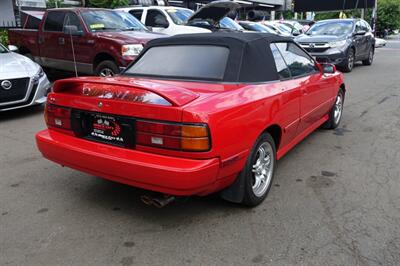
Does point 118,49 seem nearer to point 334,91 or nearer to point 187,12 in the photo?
point 334,91

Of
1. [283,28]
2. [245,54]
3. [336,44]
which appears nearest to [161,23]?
[336,44]

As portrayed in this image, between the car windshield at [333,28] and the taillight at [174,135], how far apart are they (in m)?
11.5

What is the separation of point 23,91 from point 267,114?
464 cm

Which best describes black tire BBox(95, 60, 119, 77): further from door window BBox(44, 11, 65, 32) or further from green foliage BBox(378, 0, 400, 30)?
green foliage BBox(378, 0, 400, 30)

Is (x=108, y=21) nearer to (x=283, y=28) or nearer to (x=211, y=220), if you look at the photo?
(x=211, y=220)

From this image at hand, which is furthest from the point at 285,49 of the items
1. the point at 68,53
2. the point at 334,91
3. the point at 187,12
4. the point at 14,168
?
the point at 187,12

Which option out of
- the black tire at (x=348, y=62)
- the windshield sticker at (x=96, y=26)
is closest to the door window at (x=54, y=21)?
the windshield sticker at (x=96, y=26)

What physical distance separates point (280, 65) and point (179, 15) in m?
9.00

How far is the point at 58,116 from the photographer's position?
11.8 ft

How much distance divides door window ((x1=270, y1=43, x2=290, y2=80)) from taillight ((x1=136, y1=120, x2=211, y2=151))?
1472 mm

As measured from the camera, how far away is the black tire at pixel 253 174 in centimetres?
334

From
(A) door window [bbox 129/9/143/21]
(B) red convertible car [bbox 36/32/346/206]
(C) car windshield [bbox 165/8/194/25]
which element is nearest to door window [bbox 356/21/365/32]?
(C) car windshield [bbox 165/8/194/25]

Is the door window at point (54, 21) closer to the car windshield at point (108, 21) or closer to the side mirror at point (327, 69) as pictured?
the car windshield at point (108, 21)

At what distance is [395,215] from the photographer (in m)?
3.44
